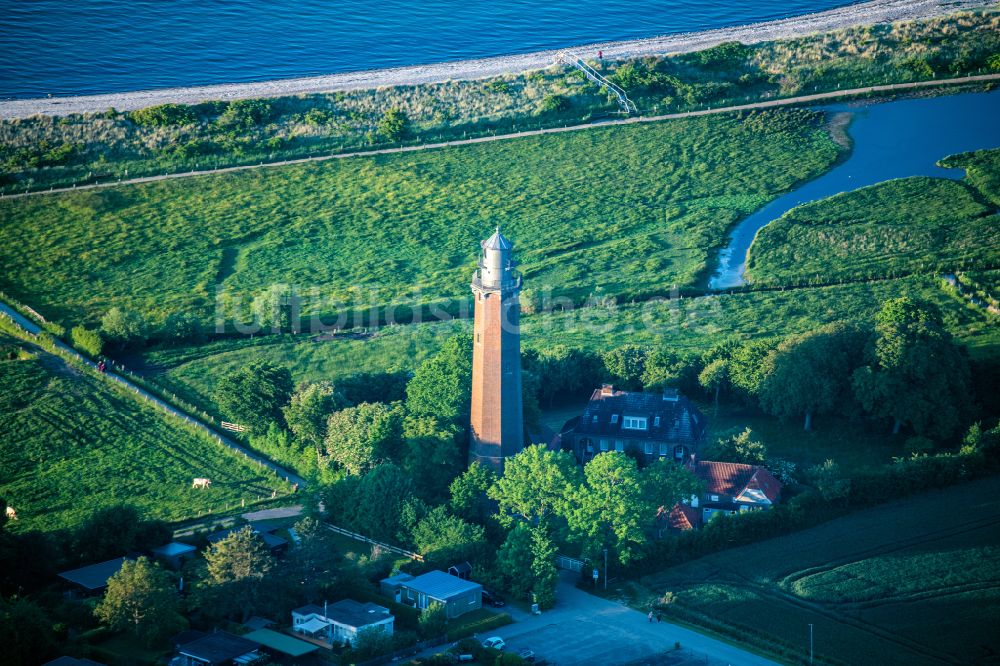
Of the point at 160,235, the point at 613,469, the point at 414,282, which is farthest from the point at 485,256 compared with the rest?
the point at 160,235

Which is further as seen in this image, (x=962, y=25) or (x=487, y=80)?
(x=962, y=25)

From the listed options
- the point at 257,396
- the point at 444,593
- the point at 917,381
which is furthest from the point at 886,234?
the point at 444,593

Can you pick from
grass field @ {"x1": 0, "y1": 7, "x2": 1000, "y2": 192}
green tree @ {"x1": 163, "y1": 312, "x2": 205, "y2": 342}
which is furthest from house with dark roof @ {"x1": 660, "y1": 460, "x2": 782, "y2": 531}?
grass field @ {"x1": 0, "y1": 7, "x2": 1000, "y2": 192}

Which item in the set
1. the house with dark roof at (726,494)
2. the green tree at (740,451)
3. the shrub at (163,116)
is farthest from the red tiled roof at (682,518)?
the shrub at (163,116)

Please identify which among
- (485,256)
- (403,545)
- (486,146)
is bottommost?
(403,545)

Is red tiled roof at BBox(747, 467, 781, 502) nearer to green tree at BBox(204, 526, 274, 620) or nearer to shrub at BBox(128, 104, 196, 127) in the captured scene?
green tree at BBox(204, 526, 274, 620)

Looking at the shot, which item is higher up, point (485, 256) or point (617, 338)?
point (485, 256)

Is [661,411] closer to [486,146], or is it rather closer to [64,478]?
[64,478]
